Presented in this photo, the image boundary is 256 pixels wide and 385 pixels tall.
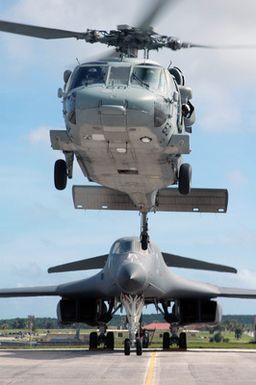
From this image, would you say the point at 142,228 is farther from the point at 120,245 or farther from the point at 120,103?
the point at 120,103

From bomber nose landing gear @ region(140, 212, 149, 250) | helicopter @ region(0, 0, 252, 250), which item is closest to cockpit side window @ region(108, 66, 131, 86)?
helicopter @ region(0, 0, 252, 250)

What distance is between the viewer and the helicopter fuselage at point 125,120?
22.4 metres

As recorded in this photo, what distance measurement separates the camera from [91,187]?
3181 cm

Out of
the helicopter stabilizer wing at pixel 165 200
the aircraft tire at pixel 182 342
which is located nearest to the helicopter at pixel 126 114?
the helicopter stabilizer wing at pixel 165 200

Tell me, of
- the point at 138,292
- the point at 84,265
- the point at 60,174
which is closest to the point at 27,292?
the point at 84,265

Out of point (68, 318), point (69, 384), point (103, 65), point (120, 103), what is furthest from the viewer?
point (68, 318)

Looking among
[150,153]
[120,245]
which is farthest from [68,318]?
[150,153]

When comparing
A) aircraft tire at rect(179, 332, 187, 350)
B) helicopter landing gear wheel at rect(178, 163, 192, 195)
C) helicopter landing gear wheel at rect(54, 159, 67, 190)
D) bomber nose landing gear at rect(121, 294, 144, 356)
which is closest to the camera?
helicopter landing gear wheel at rect(178, 163, 192, 195)

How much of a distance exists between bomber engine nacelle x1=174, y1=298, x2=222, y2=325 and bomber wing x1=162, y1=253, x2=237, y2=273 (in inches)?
81.2

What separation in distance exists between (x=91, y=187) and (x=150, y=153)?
7.83 metres

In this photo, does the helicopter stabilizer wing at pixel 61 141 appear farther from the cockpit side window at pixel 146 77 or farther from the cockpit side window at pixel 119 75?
the cockpit side window at pixel 146 77

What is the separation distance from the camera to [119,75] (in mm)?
23312

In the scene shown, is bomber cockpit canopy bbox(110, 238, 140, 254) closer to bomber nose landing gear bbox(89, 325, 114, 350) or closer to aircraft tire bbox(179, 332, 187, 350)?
bomber nose landing gear bbox(89, 325, 114, 350)

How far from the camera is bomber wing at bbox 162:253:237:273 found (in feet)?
145
